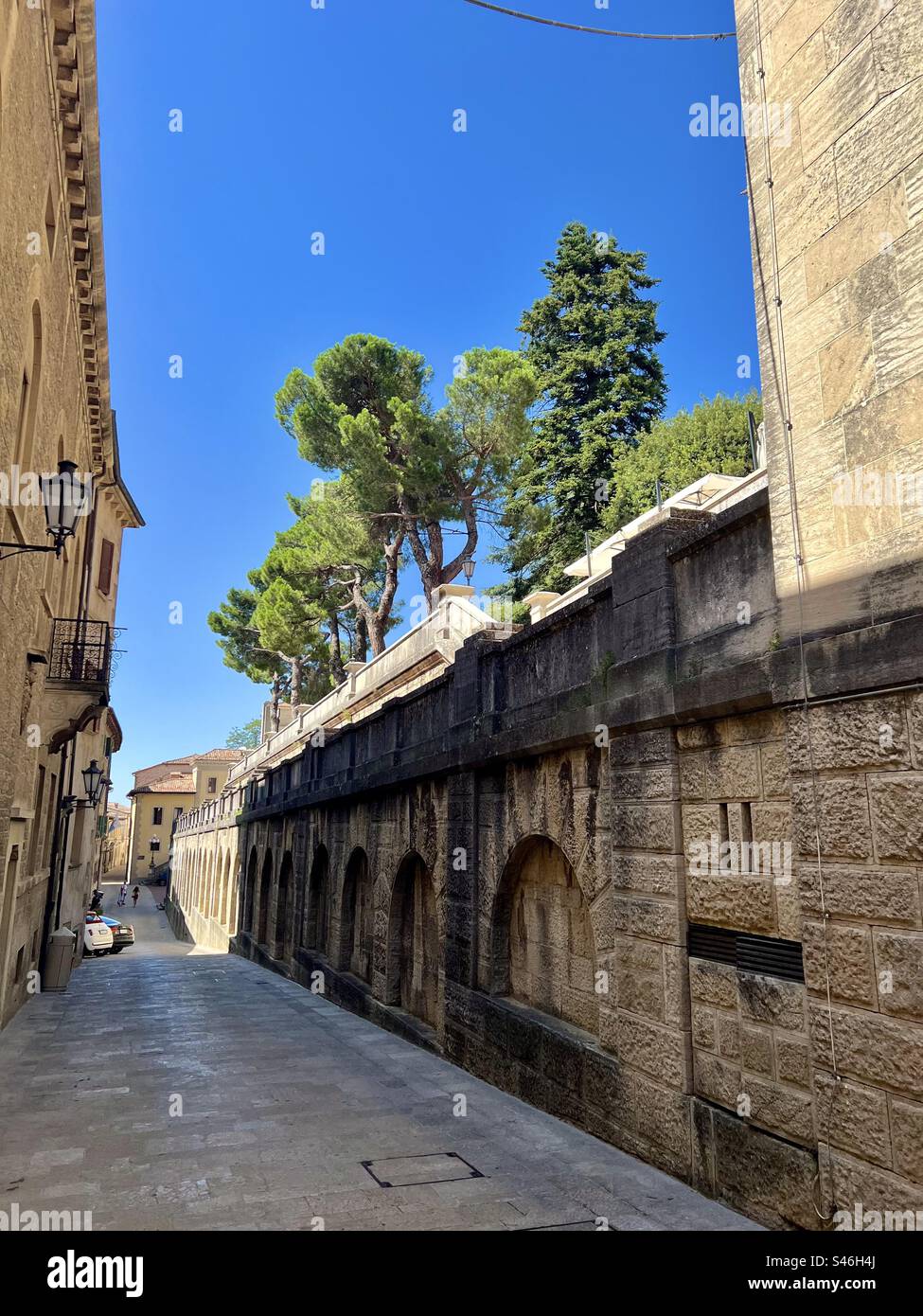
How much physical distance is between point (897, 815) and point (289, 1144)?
4964 millimetres

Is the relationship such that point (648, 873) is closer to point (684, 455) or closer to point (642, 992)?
point (642, 992)

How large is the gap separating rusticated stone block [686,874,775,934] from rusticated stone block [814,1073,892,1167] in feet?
2.81

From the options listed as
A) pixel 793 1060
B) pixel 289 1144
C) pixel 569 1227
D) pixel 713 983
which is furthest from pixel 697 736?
pixel 289 1144

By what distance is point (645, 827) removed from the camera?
5.85 m

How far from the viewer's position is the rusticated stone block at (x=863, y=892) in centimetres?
380

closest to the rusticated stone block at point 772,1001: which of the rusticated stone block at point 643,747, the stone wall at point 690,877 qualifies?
the stone wall at point 690,877

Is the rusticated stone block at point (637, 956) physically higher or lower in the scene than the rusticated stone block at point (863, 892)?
lower

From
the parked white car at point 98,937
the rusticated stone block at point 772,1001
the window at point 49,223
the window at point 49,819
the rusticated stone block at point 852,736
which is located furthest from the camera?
the parked white car at point 98,937

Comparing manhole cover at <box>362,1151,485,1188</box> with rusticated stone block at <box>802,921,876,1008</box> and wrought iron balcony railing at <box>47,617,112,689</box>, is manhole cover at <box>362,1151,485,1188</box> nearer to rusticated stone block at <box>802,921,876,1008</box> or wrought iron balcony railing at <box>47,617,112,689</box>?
rusticated stone block at <box>802,921,876,1008</box>

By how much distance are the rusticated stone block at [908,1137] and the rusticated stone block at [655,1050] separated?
1.64 meters

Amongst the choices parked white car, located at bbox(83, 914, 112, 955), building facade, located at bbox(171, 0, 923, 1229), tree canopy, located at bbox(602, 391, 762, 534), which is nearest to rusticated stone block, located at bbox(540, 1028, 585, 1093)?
building facade, located at bbox(171, 0, 923, 1229)

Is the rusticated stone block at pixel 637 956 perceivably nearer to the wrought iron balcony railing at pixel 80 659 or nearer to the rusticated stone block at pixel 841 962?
the rusticated stone block at pixel 841 962

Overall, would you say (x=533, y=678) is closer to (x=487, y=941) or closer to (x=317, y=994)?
(x=487, y=941)
